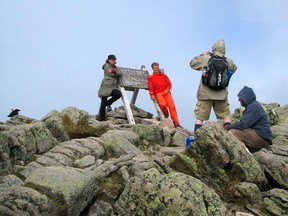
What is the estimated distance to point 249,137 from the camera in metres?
16.2

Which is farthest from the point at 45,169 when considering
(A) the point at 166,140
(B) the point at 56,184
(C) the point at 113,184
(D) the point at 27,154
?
(A) the point at 166,140

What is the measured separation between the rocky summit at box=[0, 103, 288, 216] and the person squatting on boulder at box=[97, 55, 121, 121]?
4910 mm

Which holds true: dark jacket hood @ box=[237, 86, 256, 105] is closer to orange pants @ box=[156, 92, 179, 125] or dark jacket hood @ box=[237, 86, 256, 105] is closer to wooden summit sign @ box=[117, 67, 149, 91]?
orange pants @ box=[156, 92, 179, 125]

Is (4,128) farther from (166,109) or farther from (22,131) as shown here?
(166,109)

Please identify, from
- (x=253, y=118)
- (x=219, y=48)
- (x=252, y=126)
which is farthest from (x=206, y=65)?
(x=252, y=126)

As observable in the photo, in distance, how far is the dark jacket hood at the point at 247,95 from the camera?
16.4 m

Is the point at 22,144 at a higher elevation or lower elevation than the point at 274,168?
lower

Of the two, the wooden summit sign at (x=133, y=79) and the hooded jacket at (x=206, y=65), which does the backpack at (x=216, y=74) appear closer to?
the hooded jacket at (x=206, y=65)

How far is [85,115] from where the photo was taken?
67.8 ft

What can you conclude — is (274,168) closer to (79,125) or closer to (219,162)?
(219,162)

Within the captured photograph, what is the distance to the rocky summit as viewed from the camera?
10609 mm

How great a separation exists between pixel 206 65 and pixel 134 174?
6665mm

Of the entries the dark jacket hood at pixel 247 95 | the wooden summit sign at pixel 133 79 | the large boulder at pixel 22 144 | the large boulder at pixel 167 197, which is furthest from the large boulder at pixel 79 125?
the large boulder at pixel 167 197

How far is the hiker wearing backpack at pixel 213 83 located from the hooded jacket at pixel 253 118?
146 centimetres
